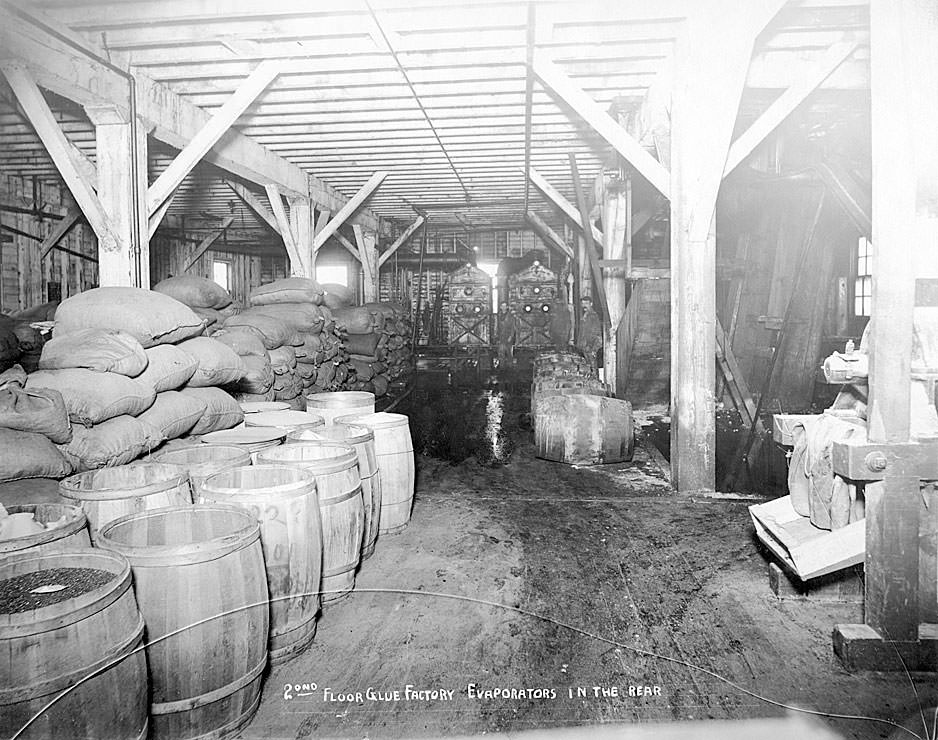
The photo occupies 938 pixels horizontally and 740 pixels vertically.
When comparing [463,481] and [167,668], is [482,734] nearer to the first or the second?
[167,668]

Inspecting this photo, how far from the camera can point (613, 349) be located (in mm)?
9711

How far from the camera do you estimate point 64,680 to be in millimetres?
1579

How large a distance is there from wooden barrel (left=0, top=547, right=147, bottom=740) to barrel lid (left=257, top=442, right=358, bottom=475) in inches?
46.9

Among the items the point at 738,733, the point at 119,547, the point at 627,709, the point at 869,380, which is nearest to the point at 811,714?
the point at 627,709

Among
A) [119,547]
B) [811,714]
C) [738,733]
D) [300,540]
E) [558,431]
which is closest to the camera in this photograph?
[738,733]

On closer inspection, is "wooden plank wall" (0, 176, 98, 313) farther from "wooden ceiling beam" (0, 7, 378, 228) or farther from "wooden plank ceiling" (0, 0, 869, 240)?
Result: "wooden ceiling beam" (0, 7, 378, 228)

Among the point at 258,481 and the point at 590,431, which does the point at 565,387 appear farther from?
the point at 258,481

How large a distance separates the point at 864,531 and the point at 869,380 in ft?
2.19

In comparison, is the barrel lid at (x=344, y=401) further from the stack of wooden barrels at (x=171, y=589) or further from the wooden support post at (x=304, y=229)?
the wooden support post at (x=304, y=229)

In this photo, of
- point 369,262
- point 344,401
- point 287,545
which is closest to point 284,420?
point 344,401

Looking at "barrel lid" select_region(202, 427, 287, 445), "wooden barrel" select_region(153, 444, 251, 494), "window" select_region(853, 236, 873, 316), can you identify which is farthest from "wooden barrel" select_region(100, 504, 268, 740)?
"window" select_region(853, 236, 873, 316)

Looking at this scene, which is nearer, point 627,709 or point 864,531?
point 627,709

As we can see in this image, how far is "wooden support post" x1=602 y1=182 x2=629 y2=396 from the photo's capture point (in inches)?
367

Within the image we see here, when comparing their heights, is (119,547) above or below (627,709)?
above
